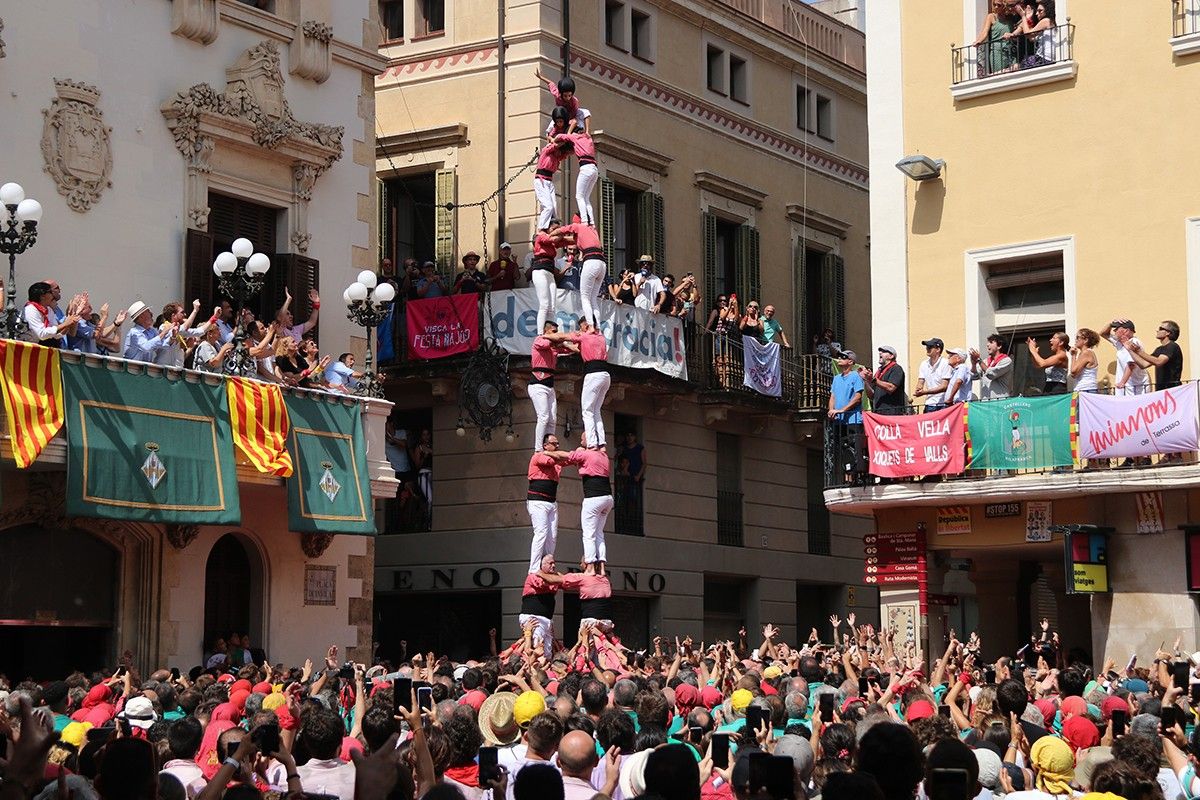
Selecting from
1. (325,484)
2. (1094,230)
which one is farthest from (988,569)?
(325,484)

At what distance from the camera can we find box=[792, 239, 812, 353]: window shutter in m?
36.7

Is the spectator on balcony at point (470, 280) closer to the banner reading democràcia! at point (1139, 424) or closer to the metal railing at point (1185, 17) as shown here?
the banner reading democràcia! at point (1139, 424)

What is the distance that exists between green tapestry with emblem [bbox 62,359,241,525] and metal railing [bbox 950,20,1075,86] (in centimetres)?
1124

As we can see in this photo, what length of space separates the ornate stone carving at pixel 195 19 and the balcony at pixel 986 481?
10219 mm

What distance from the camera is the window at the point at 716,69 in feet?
116

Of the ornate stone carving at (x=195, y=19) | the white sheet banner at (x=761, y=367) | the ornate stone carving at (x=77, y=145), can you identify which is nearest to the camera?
the ornate stone carving at (x=77, y=145)

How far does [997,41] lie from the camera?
24.9 metres

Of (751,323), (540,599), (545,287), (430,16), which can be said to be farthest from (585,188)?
(751,323)

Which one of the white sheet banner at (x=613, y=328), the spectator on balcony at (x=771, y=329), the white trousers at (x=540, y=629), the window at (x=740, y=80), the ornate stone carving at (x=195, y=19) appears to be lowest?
the white trousers at (x=540, y=629)

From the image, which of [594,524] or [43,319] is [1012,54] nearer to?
[594,524]

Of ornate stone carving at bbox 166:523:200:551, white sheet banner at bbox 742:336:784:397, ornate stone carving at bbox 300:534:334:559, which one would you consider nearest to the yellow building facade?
ornate stone carving at bbox 300:534:334:559

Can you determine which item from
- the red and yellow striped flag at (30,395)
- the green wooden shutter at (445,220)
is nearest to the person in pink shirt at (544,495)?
the red and yellow striped flag at (30,395)

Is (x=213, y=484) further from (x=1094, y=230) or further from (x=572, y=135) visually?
(x=1094, y=230)

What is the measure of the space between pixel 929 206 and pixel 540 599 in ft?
26.4
